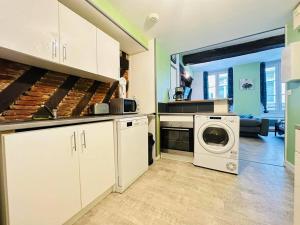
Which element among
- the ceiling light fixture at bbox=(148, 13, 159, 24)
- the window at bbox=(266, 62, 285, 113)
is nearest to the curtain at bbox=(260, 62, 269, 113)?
the window at bbox=(266, 62, 285, 113)

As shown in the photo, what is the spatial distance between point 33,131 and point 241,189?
7.11 feet

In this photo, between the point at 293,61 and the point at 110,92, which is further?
the point at 110,92

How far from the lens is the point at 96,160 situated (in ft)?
4.71

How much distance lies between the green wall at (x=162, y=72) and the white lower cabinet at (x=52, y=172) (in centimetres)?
162

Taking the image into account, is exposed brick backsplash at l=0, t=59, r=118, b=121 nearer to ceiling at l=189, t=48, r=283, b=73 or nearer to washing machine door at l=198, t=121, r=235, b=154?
washing machine door at l=198, t=121, r=235, b=154

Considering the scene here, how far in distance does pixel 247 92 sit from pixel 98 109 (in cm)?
643

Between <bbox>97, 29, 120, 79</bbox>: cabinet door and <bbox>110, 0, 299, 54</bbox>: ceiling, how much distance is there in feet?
1.43

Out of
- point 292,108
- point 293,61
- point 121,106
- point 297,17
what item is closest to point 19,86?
point 121,106

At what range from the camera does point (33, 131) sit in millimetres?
961

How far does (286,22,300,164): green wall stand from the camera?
207 cm

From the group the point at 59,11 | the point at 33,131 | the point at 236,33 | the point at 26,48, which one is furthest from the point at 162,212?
the point at 236,33

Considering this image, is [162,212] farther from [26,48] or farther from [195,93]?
[195,93]

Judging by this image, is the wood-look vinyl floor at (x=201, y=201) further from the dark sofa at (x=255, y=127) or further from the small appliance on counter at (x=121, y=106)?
the dark sofa at (x=255, y=127)

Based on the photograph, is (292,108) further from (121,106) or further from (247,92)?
(247,92)
